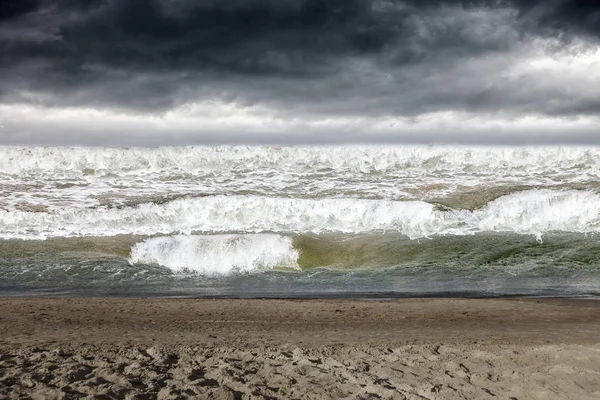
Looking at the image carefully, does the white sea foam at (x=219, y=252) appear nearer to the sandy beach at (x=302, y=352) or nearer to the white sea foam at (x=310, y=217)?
the white sea foam at (x=310, y=217)

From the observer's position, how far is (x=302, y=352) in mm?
9055

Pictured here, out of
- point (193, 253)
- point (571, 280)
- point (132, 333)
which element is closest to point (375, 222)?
point (193, 253)

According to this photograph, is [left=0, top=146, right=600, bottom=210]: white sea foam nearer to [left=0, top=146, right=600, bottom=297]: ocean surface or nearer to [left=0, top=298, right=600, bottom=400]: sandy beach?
[left=0, top=146, right=600, bottom=297]: ocean surface

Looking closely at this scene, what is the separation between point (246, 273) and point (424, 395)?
13.8 metres

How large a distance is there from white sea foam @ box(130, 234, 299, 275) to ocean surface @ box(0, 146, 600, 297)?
6 centimetres

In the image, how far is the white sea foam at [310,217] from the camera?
2812 centimetres

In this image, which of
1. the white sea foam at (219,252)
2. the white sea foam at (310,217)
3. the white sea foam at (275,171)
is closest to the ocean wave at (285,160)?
the white sea foam at (275,171)

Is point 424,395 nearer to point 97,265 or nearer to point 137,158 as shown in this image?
point 97,265

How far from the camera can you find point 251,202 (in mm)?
31219

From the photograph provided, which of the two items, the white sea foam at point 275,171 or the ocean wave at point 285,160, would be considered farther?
the ocean wave at point 285,160

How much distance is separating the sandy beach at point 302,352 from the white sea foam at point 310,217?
14892 millimetres

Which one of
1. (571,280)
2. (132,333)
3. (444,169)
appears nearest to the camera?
(132,333)

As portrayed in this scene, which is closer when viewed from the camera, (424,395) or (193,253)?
(424,395)

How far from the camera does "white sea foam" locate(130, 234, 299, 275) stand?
22.5 m
